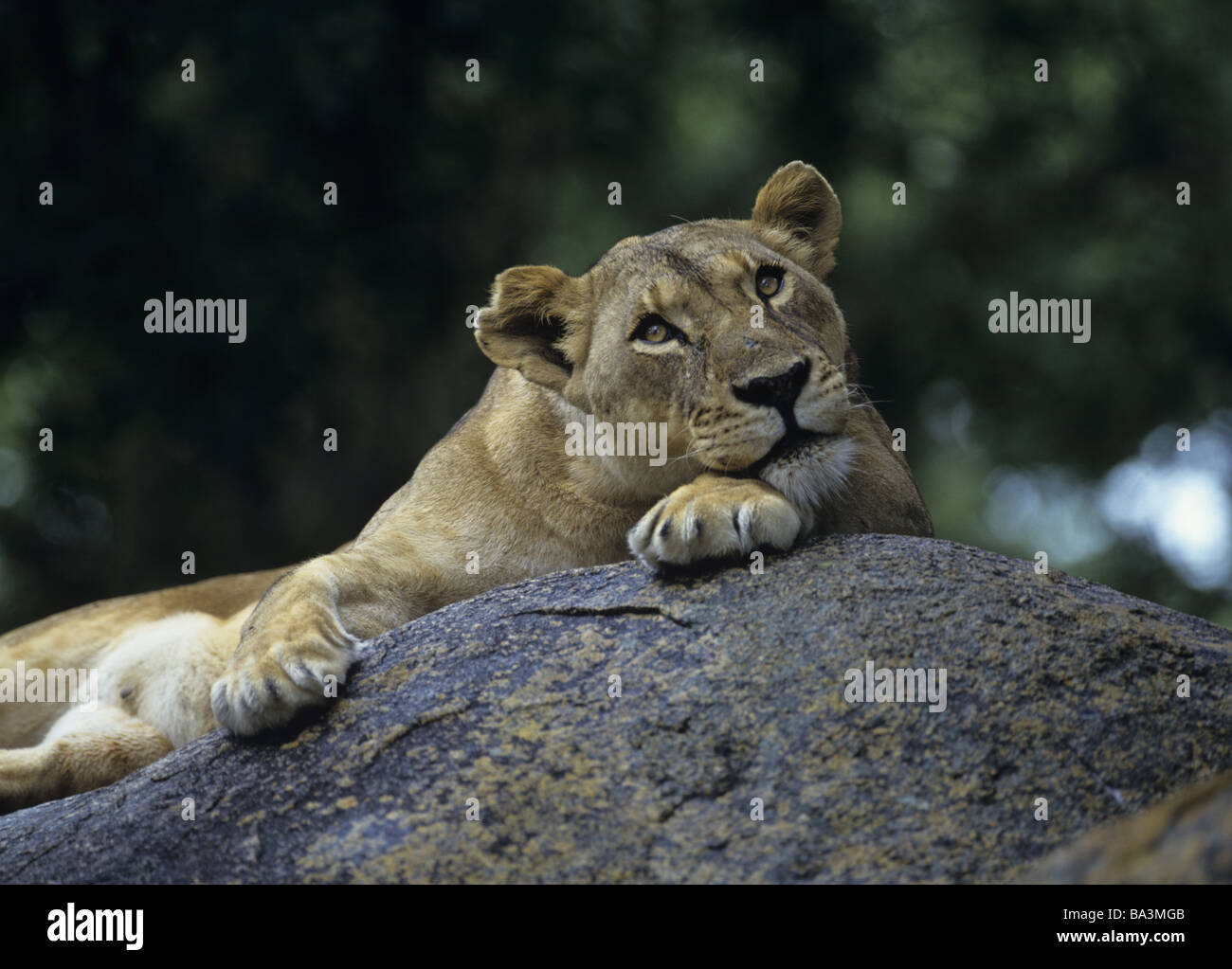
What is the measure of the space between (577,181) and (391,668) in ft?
25.4

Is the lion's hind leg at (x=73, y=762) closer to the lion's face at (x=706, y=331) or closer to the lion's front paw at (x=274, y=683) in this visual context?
the lion's front paw at (x=274, y=683)

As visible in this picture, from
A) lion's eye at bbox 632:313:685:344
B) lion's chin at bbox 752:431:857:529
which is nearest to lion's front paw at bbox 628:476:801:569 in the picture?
lion's chin at bbox 752:431:857:529

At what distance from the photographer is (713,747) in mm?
3562

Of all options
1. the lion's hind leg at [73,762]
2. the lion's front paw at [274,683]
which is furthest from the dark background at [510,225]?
the lion's front paw at [274,683]

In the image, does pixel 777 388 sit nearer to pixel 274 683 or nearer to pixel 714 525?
pixel 714 525

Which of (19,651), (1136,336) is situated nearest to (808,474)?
(19,651)

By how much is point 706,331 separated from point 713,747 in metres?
1.67

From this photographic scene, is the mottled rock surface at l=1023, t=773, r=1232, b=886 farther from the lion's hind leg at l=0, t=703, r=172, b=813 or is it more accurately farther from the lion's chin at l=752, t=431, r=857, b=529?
the lion's hind leg at l=0, t=703, r=172, b=813

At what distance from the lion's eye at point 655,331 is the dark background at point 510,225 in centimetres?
572

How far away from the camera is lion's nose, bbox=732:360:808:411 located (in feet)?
13.9

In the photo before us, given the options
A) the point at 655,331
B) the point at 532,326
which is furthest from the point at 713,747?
the point at 532,326

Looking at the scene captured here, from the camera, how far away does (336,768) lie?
12.2ft

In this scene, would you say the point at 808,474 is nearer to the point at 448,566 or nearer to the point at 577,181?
the point at 448,566

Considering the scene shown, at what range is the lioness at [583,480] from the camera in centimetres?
414
